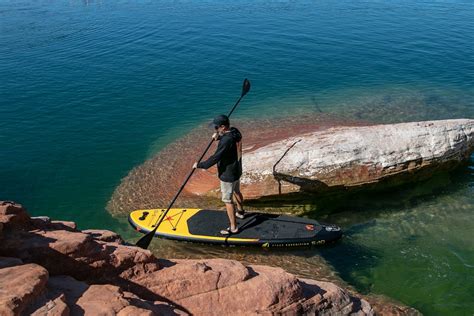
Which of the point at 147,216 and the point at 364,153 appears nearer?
the point at 147,216

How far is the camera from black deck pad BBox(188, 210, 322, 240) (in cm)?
1214

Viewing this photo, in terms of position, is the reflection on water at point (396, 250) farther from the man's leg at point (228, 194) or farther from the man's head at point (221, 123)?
the man's head at point (221, 123)

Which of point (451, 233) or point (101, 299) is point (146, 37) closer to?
point (451, 233)

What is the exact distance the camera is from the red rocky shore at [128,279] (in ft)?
18.5

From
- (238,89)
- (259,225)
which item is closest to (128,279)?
(259,225)

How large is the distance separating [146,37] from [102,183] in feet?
71.7

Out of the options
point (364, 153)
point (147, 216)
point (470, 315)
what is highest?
point (364, 153)

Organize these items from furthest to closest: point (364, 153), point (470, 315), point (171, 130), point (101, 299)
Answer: point (171, 130)
point (364, 153)
point (470, 315)
point (101, 299)

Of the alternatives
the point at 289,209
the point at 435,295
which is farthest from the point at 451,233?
the point at 289,209

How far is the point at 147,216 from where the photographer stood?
1309 cm

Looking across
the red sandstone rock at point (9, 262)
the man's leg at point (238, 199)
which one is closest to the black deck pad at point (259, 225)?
the man's leg at point (238, 199)

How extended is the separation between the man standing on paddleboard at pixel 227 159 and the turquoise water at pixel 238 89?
107 inches

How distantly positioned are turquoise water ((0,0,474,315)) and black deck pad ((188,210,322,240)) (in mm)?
799

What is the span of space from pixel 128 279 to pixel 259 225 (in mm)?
6283
